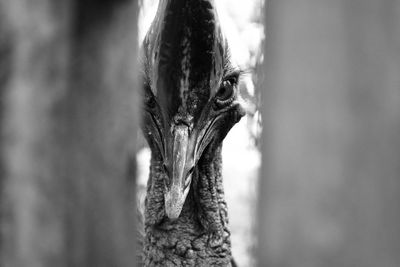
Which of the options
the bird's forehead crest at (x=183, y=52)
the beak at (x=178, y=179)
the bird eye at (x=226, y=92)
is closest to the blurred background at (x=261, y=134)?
the beak at (x=178, y=179)

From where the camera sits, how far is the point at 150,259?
322cm

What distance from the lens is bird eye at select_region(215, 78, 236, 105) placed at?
3.00 m

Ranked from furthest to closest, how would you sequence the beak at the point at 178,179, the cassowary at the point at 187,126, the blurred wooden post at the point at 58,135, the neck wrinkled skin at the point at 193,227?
1. the neck wrinkled skin at the point at 193,227
2. the cassowary at the point at 187,126
3. the beak at the point at 178,179
4. the blurred wooden post at the point at 58,135

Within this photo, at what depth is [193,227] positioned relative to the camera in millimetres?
3225

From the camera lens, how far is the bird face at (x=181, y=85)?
2.59 m

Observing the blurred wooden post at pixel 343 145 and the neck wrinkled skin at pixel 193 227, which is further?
the neck wrinkled skin at pixel 193 227

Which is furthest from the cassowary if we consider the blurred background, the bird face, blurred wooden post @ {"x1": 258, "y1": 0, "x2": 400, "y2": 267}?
blurred wooden post @ {"x1": 258, "y1": 0, "x2": 400, "y2": 267}

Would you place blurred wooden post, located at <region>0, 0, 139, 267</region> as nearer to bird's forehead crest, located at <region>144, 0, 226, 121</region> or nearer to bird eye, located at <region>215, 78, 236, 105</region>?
bird's forehead crest, located at <region>144, 0, 226, 121</region>

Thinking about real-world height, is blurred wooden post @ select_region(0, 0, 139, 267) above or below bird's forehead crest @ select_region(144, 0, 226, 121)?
below

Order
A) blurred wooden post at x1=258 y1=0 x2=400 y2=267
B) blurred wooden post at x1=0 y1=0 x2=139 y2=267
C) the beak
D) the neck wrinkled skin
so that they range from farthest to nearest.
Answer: the neck wrinkled skin
the beak
blurred wooden post at x1=0 y1=0 x2=139 y2=267
blurred wooden post at x1=258 y1=0 x2=400 y2=267

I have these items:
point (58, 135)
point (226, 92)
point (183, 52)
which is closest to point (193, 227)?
point (226, 92)

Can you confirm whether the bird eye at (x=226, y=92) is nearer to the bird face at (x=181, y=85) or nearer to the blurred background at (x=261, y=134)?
the bird face at (x=181, y=85)

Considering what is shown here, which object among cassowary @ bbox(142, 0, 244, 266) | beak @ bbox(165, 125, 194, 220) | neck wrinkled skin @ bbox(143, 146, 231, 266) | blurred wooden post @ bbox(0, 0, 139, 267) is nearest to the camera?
blurred wooden post @ bbox(0, 0, 139, 267)

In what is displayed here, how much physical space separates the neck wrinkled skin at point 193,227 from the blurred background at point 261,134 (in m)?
1.77
